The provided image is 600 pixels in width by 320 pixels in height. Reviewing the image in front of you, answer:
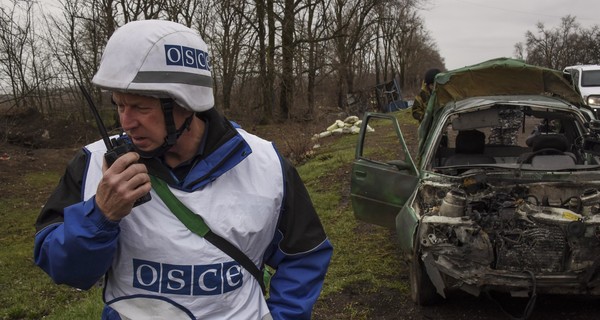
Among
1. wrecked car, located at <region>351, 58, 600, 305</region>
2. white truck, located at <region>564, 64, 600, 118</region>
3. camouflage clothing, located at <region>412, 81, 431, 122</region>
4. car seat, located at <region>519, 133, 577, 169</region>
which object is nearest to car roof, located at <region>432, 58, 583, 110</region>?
wrecked car, located at <region>351, 58, 600, 305</region>

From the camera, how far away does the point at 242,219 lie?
160 centimetres

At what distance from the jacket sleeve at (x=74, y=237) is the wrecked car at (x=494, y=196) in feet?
→ 9.38

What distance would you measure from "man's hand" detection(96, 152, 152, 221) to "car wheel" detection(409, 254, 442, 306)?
3.21 metres

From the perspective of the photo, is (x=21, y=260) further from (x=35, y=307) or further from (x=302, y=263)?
(x=302, y=263)

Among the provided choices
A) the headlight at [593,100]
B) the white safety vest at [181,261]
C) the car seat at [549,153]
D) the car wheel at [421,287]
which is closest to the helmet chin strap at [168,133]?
the white safety vest at [181,261]

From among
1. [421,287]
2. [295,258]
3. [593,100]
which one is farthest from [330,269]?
[593,100]

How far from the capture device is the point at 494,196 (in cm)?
421

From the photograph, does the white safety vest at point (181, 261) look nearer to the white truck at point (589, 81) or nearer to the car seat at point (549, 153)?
the car seat at point (549, 153)

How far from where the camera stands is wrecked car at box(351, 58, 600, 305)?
383 centimetres

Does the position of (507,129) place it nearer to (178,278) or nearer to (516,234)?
(516,234)

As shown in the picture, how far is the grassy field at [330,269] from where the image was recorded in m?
5.15

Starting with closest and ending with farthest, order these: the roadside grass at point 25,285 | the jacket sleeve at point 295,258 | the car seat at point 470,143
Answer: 1. the jacket sleeve at point 295,258
2. the roadside grass at point 25,285
3. the car seat at point 470,143

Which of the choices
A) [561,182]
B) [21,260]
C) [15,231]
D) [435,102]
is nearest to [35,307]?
[21,260]

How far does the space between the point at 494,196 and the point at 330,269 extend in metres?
2.14
